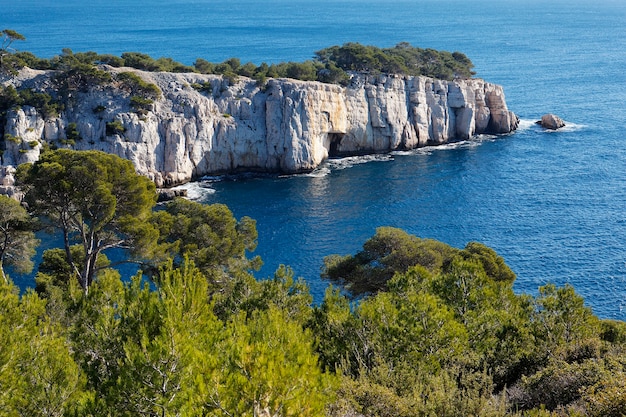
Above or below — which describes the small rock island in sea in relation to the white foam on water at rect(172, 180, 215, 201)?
above

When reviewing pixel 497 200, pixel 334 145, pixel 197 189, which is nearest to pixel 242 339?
pixel 197 189

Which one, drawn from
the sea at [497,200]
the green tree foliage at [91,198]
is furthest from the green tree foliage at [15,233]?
the sea at [497,200]

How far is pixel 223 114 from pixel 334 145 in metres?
17.1

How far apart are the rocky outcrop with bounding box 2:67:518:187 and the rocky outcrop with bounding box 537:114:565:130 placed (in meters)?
6.17

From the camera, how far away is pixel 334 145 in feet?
285

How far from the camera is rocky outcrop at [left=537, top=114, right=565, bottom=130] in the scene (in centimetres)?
9619

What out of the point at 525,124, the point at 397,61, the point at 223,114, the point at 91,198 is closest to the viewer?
the point at 91,198

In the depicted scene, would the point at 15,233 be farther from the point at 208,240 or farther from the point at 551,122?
the point at 551,122

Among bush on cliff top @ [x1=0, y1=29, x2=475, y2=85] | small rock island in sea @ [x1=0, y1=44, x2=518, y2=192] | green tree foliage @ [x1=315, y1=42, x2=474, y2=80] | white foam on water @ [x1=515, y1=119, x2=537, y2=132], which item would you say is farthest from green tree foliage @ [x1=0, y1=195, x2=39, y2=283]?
white foam on water @ [x1=515, y1=119, x2=537, y2=132]

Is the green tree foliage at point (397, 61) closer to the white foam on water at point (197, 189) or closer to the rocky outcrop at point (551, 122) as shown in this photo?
the rocky outcrop at point (551, 122)

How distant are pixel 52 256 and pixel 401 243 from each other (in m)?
21.1

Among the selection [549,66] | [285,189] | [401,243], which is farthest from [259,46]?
[401,243]

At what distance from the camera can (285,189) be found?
72.8m

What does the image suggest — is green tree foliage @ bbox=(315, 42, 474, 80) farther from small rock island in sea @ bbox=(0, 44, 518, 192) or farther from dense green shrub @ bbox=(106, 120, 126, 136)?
dense green shrub @ bbox=(106, 120, 126, 136)
